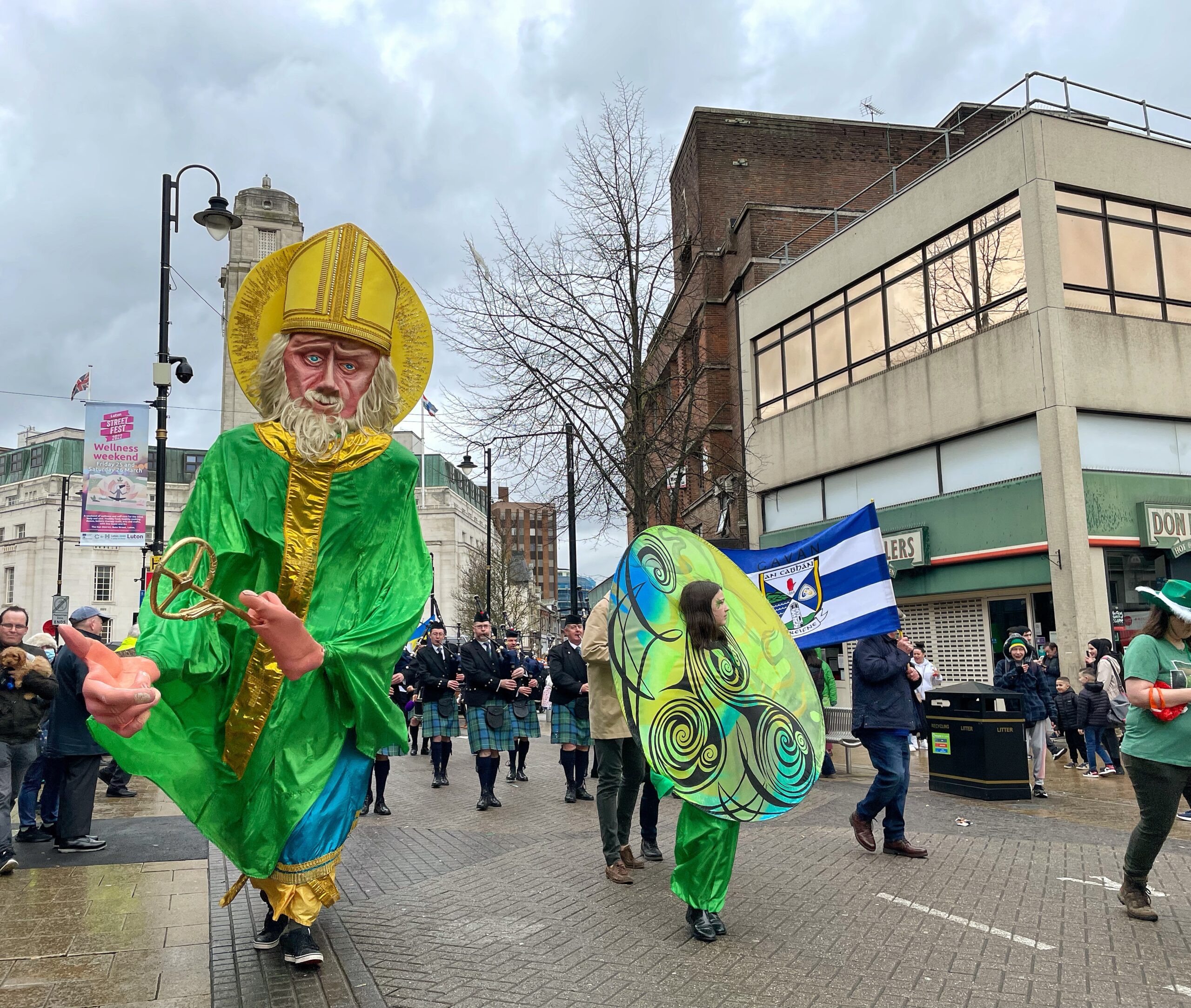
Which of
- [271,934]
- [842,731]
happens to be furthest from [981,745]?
[271,934]

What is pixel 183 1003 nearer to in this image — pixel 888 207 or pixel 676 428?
pixel 676 428

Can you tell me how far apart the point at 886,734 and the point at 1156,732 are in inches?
82.7

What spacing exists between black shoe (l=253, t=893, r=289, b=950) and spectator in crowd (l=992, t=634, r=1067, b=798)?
338 inches

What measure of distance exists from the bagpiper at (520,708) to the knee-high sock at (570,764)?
0.93m

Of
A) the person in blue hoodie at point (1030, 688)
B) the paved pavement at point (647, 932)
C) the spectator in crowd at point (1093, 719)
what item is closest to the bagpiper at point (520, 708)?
the paved pavement at point (647, 932)

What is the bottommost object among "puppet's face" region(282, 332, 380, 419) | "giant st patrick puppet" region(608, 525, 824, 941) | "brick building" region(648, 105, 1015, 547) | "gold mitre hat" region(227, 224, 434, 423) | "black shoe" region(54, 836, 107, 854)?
"black shoe" region(54, 836, 107, 854)

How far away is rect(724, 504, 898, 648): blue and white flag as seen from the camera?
8.55m

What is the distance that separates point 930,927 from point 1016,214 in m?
15.2

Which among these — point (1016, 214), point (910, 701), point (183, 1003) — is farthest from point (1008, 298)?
point (183, 1003)

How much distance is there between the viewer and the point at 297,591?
4348 mm

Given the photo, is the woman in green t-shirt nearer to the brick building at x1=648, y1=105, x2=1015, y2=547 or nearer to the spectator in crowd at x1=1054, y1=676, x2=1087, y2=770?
the spectator in crowd at x1=1054, y1=676, x2=1087, y2=770

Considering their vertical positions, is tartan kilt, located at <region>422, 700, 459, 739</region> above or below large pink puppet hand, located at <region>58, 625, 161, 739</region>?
below

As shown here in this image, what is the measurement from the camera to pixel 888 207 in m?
20.2

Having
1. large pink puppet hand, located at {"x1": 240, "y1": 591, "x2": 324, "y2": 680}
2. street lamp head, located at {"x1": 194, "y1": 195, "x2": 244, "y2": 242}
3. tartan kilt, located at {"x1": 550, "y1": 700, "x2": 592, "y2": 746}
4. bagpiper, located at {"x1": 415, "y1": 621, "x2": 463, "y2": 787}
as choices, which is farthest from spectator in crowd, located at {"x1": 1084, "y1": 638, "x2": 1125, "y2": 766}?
street lamp head, located at {"x1": 194, "y1": 195, "x2": 244, "y2": 242}
